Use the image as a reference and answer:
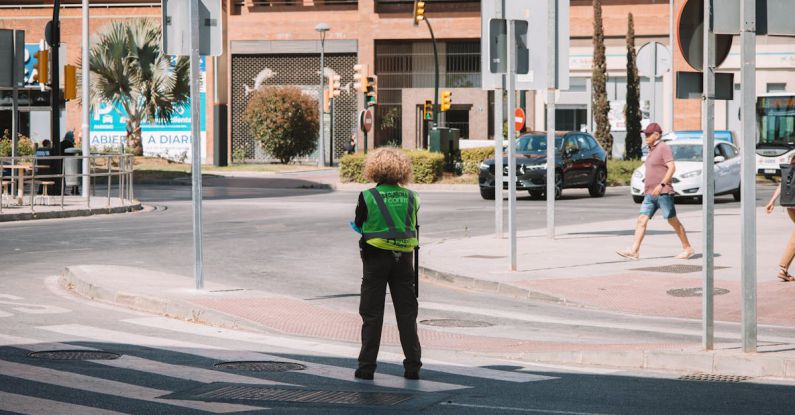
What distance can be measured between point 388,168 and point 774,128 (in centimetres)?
3991

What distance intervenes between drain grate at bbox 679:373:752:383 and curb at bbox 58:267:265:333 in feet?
13.0

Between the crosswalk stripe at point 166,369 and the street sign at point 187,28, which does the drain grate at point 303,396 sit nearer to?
the crosswalk stripe at point 166,369

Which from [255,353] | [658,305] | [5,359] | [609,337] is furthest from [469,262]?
[5,359]

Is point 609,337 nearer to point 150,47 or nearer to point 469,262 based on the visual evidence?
point 469,262

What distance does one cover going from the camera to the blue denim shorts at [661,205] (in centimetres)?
1739

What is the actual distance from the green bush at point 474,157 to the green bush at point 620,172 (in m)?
3.79

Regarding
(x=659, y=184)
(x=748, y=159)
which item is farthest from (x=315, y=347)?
(x=659, y=184)

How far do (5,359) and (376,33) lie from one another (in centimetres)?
5523

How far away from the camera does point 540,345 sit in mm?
10969

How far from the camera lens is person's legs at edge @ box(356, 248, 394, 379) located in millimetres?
8883

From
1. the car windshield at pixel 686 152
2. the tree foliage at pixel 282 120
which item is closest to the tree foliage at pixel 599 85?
the car windshield at pixel 686 152

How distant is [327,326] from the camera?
11891mm

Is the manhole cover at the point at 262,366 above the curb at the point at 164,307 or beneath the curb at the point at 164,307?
beneath

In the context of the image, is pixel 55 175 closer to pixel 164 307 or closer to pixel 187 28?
pixel 187 28
